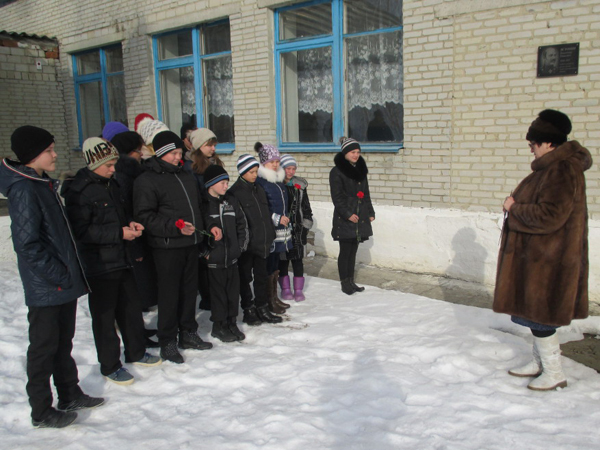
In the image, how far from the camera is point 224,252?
3.99 m

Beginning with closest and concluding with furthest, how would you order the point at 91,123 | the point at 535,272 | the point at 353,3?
1. the point at 535,272
2. the point at 353,3
3. the point at 91,123

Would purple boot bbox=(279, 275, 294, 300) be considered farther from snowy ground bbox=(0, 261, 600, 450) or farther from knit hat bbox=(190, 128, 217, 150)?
knit hat bbox=(190, 128, 217, 150)

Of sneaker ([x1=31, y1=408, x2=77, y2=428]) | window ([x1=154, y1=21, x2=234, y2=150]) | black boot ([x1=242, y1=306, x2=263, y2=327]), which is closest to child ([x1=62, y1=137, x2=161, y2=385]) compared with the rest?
sneaker ([x1=31, y1=408, x2=77, y2=428])

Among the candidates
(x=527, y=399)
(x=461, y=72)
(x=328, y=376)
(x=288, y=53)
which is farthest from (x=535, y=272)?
(x=288, y=53)

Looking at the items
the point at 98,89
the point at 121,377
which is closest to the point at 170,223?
the point at 121,377

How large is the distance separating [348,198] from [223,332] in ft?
6.15

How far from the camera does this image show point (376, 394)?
3.26m

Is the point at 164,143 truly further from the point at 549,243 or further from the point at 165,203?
the point at 549,243

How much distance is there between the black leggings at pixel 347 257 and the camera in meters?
5.30

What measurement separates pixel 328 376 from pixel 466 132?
3.38 metres

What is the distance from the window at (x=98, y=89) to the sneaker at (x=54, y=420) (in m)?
7.70

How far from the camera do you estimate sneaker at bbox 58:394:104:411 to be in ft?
10.0

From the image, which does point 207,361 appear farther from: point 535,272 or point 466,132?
point 466,132

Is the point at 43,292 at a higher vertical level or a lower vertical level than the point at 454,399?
A: higher
